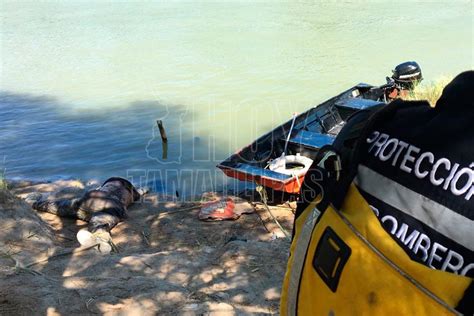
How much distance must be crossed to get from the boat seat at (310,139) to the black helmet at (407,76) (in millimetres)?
2741

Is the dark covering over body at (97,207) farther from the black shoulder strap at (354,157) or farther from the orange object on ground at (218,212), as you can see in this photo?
the black shoulder strap at (354,157)

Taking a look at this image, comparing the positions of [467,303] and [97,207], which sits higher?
[467,303]

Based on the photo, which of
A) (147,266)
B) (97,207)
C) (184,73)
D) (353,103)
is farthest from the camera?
(184,73)

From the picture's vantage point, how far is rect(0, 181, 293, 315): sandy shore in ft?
11.2

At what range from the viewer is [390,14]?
23.6m

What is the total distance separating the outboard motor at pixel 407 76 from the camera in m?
9.61

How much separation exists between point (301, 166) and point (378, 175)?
6.02 metres

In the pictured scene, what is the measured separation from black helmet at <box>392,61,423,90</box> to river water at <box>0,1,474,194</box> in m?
3.11

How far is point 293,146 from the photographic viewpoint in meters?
7.68

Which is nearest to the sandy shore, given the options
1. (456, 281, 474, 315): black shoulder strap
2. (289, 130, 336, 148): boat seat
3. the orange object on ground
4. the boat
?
the orange object on ground

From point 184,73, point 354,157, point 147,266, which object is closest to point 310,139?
point 147,266

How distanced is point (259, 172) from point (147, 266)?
8.37 ft

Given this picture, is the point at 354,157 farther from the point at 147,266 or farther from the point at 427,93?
the point at 427,93

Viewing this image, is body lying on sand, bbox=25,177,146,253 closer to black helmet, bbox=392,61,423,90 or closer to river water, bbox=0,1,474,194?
river water, bbox=0,1,474,194
